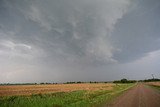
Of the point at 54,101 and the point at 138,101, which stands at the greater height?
the point at 54,101

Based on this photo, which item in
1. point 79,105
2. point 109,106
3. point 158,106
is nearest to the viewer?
point 158,106

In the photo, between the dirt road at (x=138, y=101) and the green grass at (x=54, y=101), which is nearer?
the dirt road at (x=138, y=101)

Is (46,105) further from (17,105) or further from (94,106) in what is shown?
(94,106)

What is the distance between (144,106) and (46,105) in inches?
415

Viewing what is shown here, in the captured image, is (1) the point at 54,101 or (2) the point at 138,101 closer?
(2) the point at 138,101

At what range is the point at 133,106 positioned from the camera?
61.5 feet

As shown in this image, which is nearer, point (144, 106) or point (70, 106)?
point (144, 106)

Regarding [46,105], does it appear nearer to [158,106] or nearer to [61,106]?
[61,106]

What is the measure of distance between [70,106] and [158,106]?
8.83m

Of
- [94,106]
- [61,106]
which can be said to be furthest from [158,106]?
[61,106]

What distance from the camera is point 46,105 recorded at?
21.7 meters

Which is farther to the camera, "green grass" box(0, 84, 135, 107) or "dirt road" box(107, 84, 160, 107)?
"green grass" box(0, 84, 135, 107)

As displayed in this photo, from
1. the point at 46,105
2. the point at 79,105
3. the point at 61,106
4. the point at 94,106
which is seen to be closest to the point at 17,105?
the point at 46,105

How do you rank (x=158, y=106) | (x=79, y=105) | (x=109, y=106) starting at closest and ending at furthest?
(x=158, y=106) < (x=109, y=106) < (x=79, y=105)
